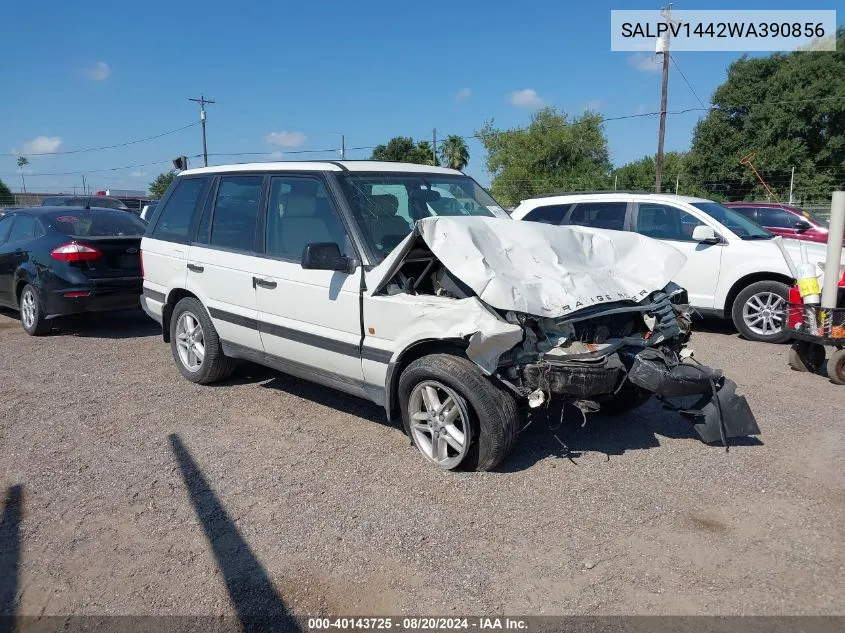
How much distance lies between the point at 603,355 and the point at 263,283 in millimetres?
2678

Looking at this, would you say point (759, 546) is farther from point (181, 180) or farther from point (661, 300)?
point (181, 180)

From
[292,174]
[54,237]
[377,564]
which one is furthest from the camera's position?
[54,237]

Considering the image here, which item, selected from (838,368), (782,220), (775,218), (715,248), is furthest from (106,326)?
(782,220)

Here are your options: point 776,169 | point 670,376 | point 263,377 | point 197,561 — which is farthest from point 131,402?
point 776,169

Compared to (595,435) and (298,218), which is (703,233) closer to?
(595,435)

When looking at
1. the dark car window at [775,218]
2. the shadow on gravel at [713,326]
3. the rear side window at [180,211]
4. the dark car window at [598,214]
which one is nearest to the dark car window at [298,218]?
the rear side window at [180,211]

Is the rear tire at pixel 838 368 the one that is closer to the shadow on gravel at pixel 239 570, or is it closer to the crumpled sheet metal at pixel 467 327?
the crumpled sheet metal at pixel 467 327

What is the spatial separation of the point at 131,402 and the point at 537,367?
12.4ft

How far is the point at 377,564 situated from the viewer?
325 centimetres

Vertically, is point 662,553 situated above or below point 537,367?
below

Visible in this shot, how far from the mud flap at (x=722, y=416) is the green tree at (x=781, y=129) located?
40.5 metres

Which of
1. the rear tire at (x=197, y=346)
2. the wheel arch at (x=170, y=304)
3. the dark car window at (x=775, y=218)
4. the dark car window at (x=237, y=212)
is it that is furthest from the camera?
the dark car window at (x=775, y=218)

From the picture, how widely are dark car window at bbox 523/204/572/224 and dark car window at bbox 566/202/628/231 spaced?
134 millimetres

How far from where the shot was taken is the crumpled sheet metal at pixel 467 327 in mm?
3723
